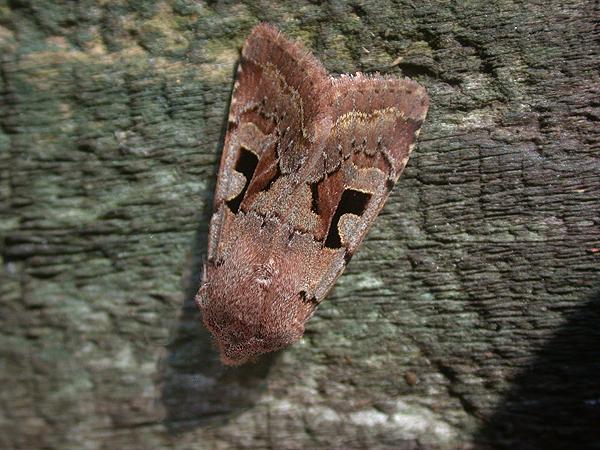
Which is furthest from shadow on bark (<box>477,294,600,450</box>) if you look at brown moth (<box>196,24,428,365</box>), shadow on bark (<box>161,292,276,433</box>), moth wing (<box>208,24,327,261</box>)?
moth wing (<box>208,24,327,261</box>)

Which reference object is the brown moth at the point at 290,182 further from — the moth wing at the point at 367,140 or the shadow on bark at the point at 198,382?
the shadow on bark at the point at 198,382

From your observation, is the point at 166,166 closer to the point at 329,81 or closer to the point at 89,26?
the point at 89,26

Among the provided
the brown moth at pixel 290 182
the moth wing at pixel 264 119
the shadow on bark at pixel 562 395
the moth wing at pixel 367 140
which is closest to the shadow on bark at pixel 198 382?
the brown moth at pixel 290 182

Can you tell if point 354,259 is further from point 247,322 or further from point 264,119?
point 264,119

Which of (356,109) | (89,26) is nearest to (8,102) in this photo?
(89,26)

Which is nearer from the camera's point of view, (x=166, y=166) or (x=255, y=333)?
(x=255, y=333)

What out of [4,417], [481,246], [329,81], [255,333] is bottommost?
[4,417]

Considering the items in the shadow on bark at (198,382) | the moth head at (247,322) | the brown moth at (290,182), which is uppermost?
the brown moth at (290,182)
